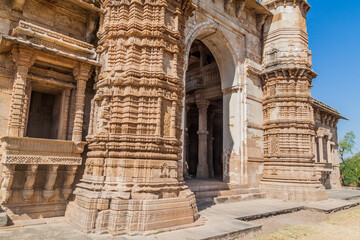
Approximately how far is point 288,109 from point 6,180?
463 inches

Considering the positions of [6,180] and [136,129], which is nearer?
→ [6,180]

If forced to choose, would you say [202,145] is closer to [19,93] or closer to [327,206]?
[327,206]

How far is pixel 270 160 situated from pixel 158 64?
27.5 feet

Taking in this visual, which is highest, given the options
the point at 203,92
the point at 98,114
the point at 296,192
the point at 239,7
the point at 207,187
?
the point at 239,7

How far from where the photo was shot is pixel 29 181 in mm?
6887

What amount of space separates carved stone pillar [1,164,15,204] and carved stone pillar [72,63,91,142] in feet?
5.79

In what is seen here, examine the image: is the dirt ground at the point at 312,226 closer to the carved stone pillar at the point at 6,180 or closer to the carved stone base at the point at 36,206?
the carved stone base at the point at 36,206

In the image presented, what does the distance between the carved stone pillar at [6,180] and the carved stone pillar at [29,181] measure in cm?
38

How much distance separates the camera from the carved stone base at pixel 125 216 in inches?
227

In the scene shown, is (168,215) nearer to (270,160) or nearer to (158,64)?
(158,64)

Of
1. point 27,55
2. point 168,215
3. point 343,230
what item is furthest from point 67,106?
point 343,230

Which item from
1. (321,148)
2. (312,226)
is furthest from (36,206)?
(321,148)

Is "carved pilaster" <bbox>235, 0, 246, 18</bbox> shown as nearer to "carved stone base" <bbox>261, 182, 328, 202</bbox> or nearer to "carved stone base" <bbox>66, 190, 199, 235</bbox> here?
"carved stone base" <bbox>261, 182, 328, 202</bbox>

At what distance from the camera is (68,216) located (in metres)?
6.96
